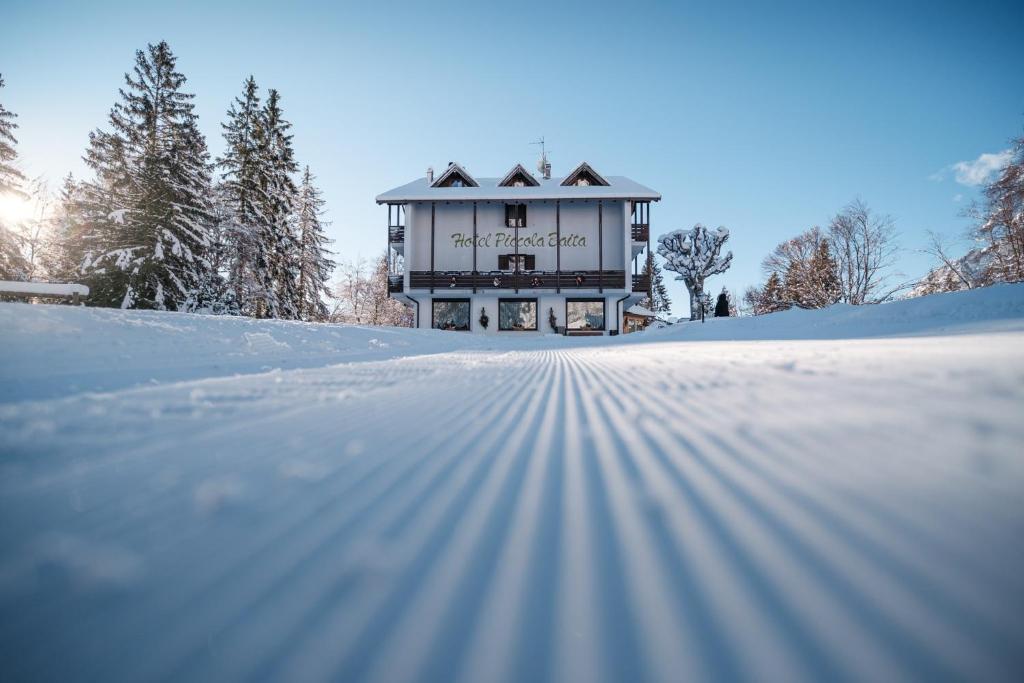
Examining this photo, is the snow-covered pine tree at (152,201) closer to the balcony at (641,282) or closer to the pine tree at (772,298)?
the balcony at (641,282)

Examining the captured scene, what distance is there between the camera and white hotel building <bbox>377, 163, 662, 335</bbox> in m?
21.9

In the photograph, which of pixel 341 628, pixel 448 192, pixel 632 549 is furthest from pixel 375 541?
pixel 448 192

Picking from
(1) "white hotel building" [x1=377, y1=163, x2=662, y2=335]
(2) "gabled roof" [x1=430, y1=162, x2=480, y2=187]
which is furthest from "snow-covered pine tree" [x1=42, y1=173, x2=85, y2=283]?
(2) "gabled roof" [x1=430, y1=162, x2=480, y2=187]

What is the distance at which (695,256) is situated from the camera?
97.8 feet

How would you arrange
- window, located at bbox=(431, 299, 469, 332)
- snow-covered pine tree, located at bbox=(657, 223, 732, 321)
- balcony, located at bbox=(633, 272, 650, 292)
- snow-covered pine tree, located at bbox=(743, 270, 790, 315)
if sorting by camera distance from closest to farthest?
1. balcony, located at bbox=(633, 272, 650, 292)
2. window, located at bbox=(431, 299, 469, 332)
3. snow-covered pine tree, located at bbox=(657, 223, 732, 321)
4. snow-covered pine tree, located at bbox=(743, 270, 790, 315)

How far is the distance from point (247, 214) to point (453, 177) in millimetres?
10337

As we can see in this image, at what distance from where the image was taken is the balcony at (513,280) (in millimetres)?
21562

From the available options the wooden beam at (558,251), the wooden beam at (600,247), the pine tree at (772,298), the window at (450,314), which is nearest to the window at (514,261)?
the wooden beam at (558,251)

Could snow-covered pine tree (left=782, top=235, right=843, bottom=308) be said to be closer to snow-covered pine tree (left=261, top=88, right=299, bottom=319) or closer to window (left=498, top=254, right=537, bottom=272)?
window (left=498, top=254, right=537, bottom=272)

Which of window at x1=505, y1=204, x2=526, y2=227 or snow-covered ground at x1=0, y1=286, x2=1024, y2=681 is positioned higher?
window at x1=505, y1=204, x2=526, y2=227

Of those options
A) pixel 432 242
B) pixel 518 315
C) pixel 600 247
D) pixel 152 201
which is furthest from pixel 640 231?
pixel 152 201

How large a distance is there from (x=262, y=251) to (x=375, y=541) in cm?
2150

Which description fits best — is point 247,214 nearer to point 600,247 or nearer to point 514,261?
point 514,261

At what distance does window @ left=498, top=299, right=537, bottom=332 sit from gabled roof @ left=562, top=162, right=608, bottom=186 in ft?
22.8
